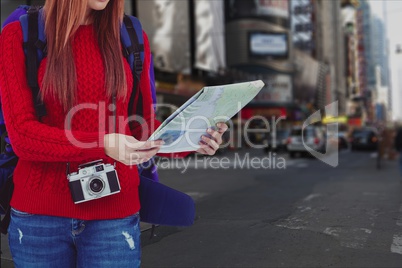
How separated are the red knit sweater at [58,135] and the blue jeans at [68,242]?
0.03 metres

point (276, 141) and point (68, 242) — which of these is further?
point (276, 141)

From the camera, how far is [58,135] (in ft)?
4.61

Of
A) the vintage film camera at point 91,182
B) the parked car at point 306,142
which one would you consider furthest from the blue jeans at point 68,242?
the parked car at point 306,142

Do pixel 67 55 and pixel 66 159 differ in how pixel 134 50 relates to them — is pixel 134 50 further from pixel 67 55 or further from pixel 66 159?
pixel 66 159

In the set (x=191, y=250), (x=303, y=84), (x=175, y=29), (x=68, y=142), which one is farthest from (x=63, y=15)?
(x=303, y=84)

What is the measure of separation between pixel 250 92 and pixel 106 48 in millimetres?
536

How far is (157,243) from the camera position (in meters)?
2.63

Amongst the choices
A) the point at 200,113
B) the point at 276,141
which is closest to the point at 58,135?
the point at 200,113

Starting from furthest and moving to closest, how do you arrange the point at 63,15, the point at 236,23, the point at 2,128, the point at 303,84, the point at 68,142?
1. the point at 303,84
2. the point at 236,23
3. the point at 2,128
4. the point at 63,15
5. the point at 68,142

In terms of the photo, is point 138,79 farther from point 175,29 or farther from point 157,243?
point 175,29

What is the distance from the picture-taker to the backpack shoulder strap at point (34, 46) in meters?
1.49

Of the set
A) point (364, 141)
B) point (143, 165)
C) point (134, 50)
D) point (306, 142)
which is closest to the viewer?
point (134, 50)

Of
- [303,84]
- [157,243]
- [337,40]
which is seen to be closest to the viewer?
[157,243]

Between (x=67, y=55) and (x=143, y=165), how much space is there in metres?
0.51
